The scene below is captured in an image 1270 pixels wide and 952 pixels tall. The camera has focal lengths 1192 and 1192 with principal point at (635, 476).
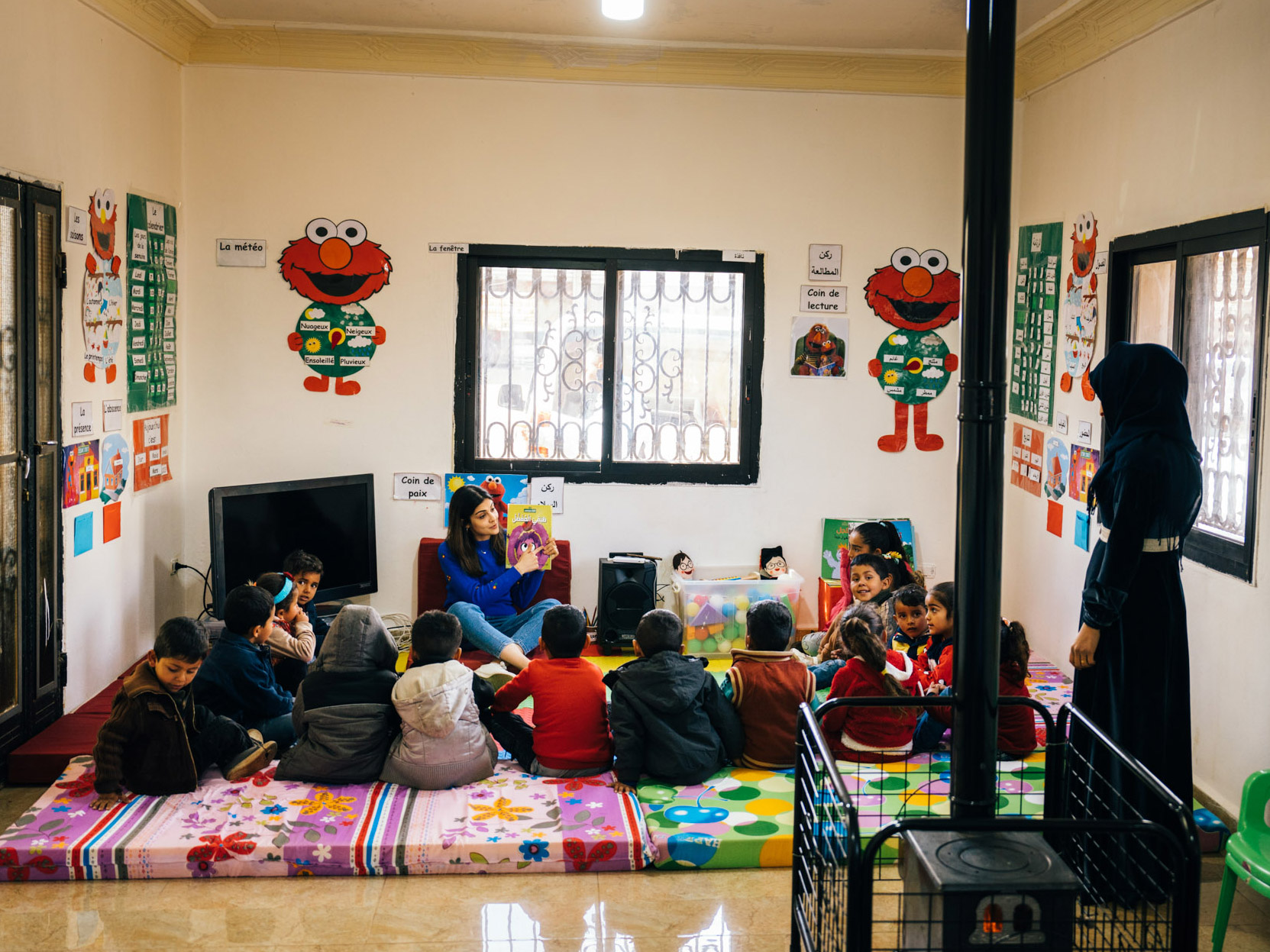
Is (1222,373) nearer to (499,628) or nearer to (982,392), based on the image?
(982,392)

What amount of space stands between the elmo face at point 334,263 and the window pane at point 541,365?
501 millimetres

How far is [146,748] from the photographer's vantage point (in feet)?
11.4

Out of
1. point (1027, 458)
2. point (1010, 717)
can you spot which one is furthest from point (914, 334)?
point (1010, 717)

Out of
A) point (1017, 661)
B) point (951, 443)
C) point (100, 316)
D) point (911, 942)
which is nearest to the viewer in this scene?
point (911, 942)

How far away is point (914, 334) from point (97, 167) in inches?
139

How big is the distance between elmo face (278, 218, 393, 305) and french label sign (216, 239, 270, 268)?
86 millimetres

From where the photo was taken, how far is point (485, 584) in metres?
5.17

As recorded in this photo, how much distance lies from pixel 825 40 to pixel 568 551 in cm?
255

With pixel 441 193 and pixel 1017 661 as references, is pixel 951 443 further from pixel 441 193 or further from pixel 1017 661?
pixel 441 193

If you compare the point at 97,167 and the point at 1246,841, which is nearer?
the point at 1246,841

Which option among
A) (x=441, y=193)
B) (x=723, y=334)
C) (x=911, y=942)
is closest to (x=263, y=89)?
(x=441, y=193)

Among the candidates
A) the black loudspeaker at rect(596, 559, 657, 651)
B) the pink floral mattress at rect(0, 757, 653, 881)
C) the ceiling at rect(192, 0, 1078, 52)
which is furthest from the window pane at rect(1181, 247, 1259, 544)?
the black loudspeaker at rect(596, 559, 657, 651)

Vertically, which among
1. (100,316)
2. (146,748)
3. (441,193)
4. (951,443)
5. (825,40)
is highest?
(825,40)

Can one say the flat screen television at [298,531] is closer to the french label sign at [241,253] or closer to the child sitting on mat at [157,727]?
the french label sign at [241,253]
